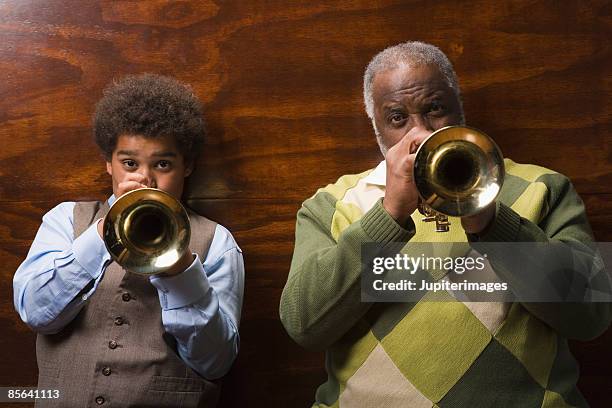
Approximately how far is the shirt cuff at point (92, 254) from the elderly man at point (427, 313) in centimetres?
39

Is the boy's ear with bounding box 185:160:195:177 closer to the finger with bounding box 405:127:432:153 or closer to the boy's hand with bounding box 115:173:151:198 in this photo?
the boy's hand with bounding box 115:173:151:198

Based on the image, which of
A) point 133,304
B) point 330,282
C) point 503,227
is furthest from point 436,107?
point 133,304

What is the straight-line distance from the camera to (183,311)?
154 centimetres

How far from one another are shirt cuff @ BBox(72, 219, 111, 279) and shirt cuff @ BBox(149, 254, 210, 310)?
0.39ft

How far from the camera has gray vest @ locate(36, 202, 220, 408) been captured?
1.58 meters

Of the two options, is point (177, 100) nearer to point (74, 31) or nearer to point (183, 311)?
point (74, 31)

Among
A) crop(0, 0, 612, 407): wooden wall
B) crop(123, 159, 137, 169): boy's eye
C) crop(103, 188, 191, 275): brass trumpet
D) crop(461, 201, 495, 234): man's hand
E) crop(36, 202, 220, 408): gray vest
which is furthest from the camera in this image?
crop(0, 0, 612, 407): wooden wall

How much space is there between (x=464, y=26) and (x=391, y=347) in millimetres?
795

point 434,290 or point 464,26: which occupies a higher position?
point 464,26

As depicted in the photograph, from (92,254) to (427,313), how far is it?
69 cm

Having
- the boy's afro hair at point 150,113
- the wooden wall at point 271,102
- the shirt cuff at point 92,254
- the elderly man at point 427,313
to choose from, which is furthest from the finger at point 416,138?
the shirt cuff at point 92,254

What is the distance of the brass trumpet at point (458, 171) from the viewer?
53.9 inches

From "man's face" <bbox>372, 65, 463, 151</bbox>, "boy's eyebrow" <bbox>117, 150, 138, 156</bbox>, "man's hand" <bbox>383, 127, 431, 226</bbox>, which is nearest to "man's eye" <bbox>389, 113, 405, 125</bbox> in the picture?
"man's face" <bbox>372, 65, 463, 151</bbox>

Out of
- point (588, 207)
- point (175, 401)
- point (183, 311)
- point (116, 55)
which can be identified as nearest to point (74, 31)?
point (116, 55)
